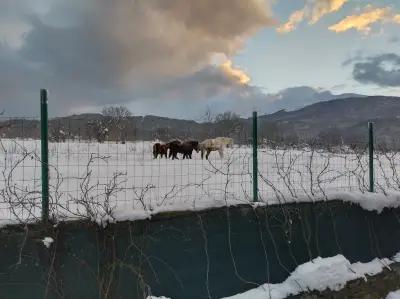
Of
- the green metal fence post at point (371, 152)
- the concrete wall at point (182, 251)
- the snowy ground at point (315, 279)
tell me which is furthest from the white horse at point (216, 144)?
the snowy ground at point (315, 279)

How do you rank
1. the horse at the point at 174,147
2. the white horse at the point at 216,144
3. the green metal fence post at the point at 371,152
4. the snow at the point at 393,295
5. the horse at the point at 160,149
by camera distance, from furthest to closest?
the white horse at the point at 216,144 → the horse at the point at 160,149 → the horse at the point at 174,147 → the green metal fence post at the point at 371,152 → the snow at the point at 393,295

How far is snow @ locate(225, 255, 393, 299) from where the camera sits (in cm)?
613

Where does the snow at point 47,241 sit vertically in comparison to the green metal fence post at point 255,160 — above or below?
below

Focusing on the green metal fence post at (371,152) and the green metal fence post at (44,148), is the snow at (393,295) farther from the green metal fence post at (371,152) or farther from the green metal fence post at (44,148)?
the green metal fence post at (44,148)

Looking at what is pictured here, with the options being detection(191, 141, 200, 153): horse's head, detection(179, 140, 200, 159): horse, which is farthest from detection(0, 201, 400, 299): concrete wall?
detection(191, 141, 200, 153): horse's head

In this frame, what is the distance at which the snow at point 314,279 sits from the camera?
6127 millimetres

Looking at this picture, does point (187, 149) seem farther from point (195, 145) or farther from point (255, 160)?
point (255, 160)

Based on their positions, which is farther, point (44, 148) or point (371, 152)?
point (371, 152)

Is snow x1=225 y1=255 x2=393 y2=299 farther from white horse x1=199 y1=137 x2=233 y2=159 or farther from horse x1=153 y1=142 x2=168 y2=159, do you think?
horse x1=153 y1=142 x2=168 y2=159

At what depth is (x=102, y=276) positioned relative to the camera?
496cm

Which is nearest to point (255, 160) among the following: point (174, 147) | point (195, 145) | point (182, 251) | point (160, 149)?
point (182, 251)

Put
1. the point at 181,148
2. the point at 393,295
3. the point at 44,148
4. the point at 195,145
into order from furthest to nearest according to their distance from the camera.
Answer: the point at 195,145 → the point at 181,148 → the point at 393,295 → the point at 44,148

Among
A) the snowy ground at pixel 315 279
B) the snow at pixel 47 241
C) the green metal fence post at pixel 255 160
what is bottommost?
the snowy ground at pixel 315 279

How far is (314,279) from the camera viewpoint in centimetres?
642
